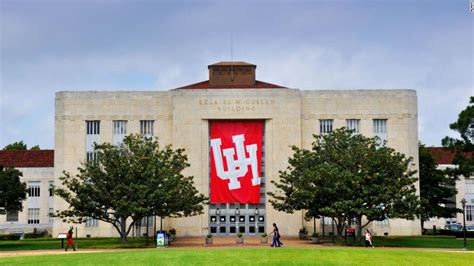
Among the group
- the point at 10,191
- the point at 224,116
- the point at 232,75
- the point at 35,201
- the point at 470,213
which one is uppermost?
the point at 232,75

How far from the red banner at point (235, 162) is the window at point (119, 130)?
950 cm

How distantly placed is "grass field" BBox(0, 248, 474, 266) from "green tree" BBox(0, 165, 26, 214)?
2151cm

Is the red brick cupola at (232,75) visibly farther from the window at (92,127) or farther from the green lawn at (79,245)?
the green lawn at (79,245)

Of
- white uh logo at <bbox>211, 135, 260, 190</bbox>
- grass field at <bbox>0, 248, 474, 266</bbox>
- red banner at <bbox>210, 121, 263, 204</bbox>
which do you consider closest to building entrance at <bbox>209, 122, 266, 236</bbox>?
red banner at <bbox>210, 121, 263, 204</bbox>

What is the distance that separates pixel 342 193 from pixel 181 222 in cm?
2594

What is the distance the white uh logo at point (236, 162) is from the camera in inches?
3233

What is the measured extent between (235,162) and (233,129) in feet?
11.7

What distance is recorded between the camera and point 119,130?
8362cm

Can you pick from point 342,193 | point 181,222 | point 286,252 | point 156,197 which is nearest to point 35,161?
point 181,222

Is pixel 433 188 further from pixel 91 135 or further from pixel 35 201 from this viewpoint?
pixel 35 201

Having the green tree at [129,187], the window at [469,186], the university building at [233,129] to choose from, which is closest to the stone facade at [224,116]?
the university building at [233,129]

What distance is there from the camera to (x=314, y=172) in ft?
199

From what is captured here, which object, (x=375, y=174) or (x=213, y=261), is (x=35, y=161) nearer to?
(x=375, y=174)

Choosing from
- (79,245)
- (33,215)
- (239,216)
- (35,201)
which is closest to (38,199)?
(35,201)
